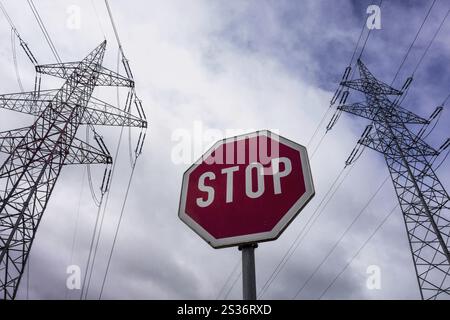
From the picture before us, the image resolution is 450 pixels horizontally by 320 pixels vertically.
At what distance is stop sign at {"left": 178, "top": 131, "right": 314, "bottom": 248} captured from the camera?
4.85ft

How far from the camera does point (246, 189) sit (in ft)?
5.42

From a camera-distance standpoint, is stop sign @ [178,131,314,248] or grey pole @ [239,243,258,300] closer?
grey pole @ [239,243,258,300]

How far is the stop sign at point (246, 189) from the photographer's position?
58.2 inches

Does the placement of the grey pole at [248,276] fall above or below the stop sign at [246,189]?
below

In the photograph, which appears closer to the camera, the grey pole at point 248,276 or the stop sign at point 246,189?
the grey pole at point 248,276

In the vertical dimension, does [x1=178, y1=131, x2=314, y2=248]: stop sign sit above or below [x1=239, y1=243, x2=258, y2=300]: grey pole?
above

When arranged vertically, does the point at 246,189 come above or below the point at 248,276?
above

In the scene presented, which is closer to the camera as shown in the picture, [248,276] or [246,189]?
[248,276]

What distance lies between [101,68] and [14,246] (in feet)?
36.1
